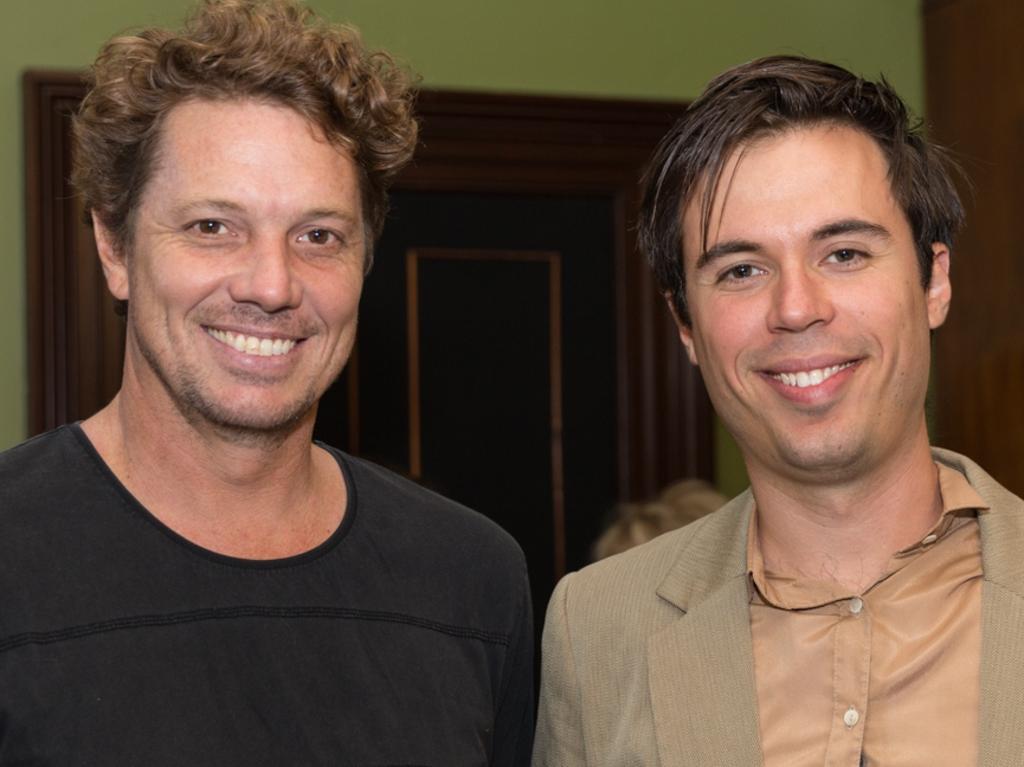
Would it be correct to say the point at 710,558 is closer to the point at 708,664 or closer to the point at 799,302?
the point at 708,664

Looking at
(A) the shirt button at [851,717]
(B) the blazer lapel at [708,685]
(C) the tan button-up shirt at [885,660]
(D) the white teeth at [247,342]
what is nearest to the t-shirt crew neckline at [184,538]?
(D) the white teeth at [247,342]

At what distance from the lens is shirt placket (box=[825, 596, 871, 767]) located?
1746mm

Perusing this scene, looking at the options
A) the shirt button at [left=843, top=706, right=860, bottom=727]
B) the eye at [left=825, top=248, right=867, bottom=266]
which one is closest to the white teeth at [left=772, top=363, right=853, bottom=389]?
the eye at [left=825, top=248, right=867, bottom=266]

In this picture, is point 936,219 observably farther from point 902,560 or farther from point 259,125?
point 259,125

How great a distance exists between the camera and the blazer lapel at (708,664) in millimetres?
1848

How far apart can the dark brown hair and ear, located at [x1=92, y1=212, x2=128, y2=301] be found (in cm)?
74

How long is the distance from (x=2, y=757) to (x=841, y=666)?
3.24 ft

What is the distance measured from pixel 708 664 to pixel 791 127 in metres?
0.71

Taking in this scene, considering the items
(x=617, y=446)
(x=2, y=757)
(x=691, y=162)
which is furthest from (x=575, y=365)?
(x=2, y=757)

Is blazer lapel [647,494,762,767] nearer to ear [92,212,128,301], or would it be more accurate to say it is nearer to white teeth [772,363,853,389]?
white teeth [772,363,853,389]

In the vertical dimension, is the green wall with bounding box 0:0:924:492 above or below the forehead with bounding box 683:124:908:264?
above

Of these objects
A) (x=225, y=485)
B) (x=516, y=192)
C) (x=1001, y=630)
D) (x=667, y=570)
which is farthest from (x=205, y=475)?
(x=516, y=192)

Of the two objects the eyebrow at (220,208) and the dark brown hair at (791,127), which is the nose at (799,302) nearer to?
the dark brown hair at (791,127)

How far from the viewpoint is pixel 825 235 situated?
6.12ft
